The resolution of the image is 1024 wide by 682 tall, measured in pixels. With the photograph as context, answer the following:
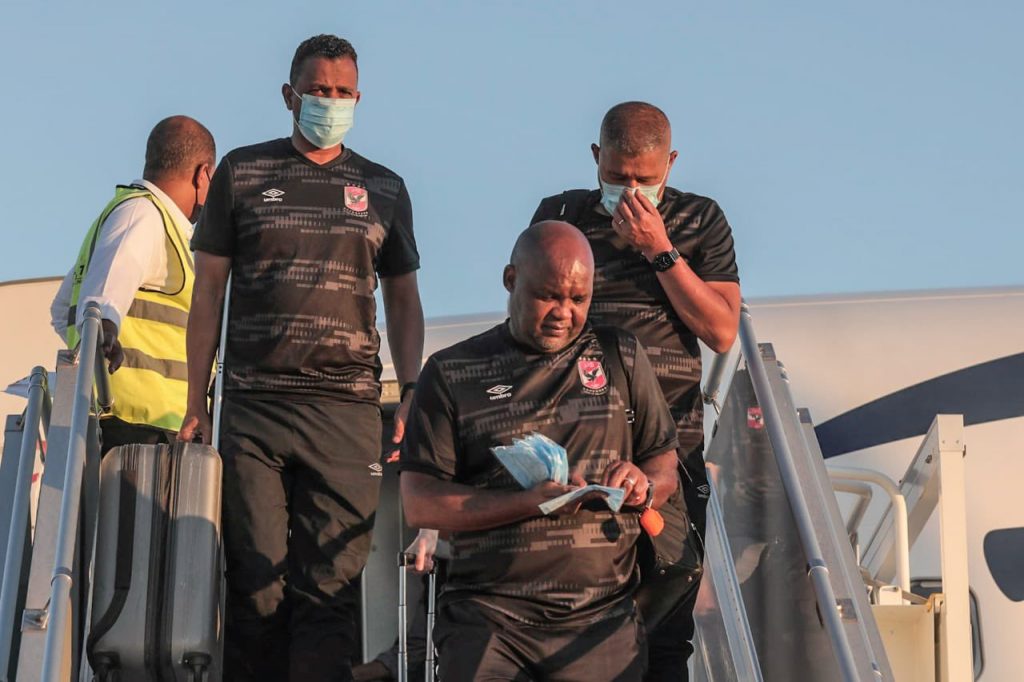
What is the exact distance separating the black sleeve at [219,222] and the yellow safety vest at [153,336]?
54 centimetres

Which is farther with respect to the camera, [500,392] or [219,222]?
[219,222]

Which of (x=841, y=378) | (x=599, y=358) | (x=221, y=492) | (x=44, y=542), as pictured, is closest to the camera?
(x=599, y=358)

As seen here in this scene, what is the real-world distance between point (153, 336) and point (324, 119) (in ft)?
3.82

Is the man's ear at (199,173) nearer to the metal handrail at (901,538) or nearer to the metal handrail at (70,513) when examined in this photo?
the metal handrail at (70,513)

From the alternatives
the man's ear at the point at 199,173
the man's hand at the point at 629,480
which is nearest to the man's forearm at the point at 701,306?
the man's hand at the point at 629,480

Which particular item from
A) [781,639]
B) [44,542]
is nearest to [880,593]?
[781,639]

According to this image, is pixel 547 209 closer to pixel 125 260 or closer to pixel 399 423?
pixel 399 423

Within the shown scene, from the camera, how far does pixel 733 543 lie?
569 centimetres

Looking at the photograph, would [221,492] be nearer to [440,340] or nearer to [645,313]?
[645,313]

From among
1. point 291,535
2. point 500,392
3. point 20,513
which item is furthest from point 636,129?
point 20,513

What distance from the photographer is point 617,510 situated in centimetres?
398

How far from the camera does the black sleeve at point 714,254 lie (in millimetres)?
5203

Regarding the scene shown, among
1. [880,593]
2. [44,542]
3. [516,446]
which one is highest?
[516,446]

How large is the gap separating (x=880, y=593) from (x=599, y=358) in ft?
12.3
